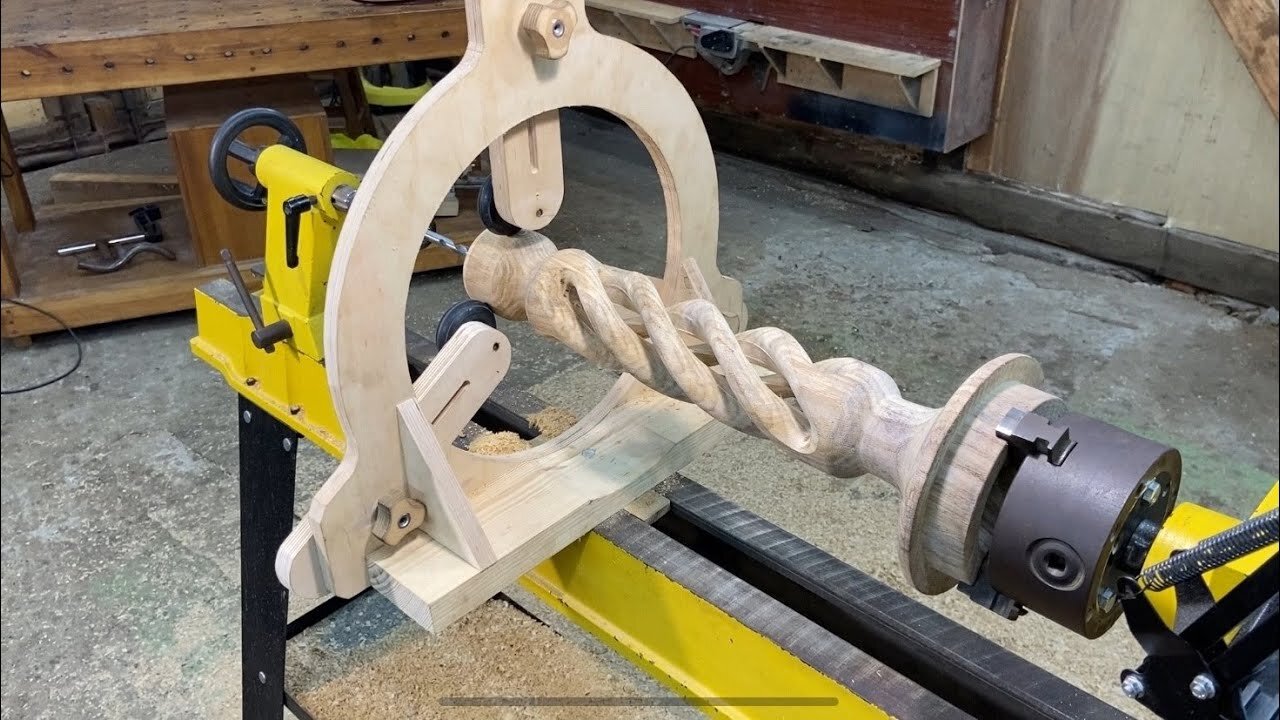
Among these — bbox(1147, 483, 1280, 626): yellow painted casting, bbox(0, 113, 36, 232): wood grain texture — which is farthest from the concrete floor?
bbox(1147, 483, 1280, 626): yellow painted casting

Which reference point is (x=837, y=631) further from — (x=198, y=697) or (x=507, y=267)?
(x=198, y=697)

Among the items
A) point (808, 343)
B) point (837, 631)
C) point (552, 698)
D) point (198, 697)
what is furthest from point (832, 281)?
point (198, 697)

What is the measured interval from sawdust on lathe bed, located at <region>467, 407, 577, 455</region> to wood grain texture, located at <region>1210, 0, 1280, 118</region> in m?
0.69

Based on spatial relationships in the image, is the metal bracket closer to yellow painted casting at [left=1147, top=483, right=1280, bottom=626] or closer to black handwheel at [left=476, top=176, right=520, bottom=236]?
black handwheel at [left=476, top=176, right=520, bottom=236]

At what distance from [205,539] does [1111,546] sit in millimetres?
1499

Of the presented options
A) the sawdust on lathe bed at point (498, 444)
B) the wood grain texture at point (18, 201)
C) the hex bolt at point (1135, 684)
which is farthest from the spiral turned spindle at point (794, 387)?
the wood grain texture at point (18, 201)

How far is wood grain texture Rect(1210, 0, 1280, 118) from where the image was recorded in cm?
46

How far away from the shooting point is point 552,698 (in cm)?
130

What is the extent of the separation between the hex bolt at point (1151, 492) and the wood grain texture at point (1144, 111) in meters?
0.28

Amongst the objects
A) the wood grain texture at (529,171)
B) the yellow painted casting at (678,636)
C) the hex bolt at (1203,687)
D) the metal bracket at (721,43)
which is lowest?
the yellow painted casting at (678,636)

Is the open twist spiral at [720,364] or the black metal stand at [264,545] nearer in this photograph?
the open twist spiral at [720,364]

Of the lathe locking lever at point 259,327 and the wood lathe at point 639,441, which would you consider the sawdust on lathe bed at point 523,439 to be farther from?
the lathe locking lever at point 259,327

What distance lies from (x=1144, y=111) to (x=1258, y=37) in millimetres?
408

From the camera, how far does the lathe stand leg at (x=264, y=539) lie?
3.51 ft
